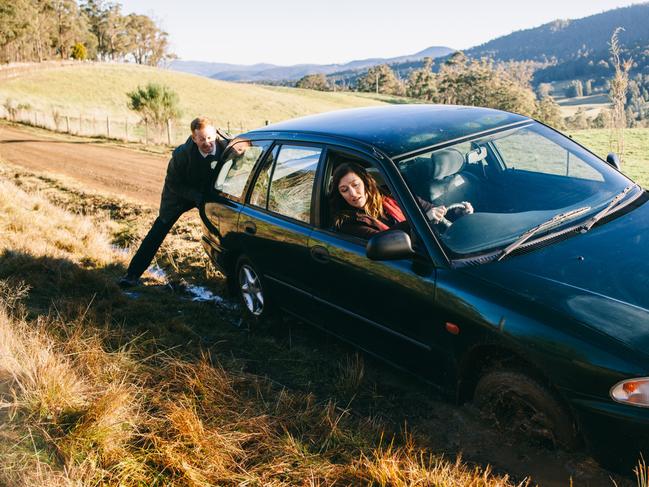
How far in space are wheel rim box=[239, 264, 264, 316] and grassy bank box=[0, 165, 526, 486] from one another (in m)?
0.23

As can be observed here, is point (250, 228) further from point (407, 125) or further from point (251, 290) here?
point (407, 125)

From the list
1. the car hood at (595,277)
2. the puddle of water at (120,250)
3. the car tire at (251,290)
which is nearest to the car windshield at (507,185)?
the car hood at (595,277)

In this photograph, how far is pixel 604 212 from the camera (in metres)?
3.46

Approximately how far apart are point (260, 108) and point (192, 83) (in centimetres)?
1515

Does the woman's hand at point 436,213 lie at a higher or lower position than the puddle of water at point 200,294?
higher

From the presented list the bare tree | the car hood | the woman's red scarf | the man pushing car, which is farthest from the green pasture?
the car hood

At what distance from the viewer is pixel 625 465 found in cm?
249

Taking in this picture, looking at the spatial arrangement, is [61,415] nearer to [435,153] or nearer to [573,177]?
[435,153]

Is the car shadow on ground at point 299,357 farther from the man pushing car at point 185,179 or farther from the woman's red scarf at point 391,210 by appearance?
the woman's red scarf at point 391,210

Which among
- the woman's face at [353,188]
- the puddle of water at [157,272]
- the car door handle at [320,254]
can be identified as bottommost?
the puddle of water at [157,272]

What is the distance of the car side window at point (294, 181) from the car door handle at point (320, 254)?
0.84 ft

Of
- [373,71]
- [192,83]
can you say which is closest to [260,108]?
[192,83]

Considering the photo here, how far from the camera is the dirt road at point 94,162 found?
40.4 ft

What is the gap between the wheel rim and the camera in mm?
4906
